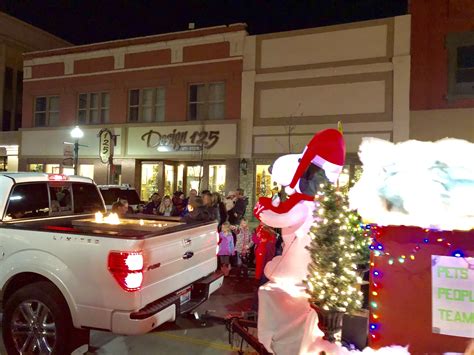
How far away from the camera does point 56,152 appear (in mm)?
21656

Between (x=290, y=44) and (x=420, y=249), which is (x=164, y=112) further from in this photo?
(x=420, y=249)

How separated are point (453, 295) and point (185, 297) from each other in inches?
113

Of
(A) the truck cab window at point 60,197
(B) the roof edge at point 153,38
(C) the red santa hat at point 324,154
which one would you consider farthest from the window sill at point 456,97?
(A) the truck cab window at point 60,197

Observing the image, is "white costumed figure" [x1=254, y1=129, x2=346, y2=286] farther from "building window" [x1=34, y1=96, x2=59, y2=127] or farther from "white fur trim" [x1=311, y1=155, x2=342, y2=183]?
"building window" [x1=34, y1=96, x2=59, y2=127]

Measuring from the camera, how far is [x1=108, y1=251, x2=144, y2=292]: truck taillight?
12.4 feet

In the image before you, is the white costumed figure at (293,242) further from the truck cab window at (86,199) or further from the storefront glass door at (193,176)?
the storefront glass door at (193,176)

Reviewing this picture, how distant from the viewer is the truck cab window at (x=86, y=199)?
6.09 meters

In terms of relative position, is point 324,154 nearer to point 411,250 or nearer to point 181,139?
point 411,250

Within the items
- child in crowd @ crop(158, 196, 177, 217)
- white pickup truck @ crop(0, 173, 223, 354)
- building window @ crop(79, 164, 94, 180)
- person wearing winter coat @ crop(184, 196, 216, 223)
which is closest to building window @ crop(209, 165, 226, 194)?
building window @ crop(79, 164, 94, 180)

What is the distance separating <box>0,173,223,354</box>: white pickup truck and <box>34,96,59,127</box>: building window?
18.7 metres

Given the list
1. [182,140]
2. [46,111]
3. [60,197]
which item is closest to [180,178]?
[182,140]

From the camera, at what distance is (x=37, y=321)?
4254 mm

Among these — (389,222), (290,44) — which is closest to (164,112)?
(290,44)

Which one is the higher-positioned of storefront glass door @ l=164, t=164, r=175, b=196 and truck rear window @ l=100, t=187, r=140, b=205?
storefront glass door @ l=164, t=164, r=175, b=196
